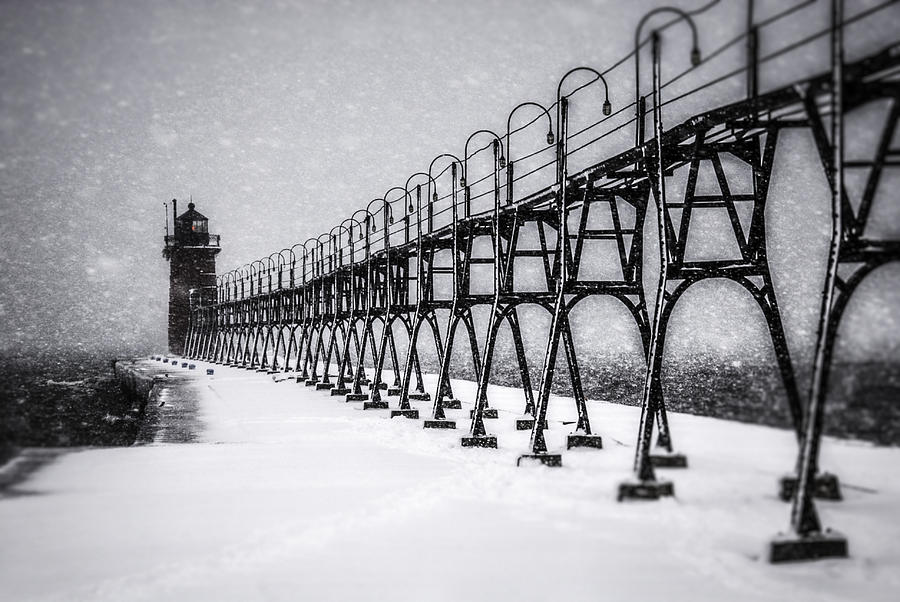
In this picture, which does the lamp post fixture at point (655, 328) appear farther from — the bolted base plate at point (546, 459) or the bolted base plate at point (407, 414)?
the bolted base plate at point (407, 414)

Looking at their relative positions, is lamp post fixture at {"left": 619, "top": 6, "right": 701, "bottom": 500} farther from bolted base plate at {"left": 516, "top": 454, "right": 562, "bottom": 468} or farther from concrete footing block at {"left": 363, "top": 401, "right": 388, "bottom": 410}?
concrete footing block at {"left": 363, "top": 401, "right": 388, "bottom": 410}

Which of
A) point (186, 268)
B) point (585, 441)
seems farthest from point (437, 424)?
point (186, 268)

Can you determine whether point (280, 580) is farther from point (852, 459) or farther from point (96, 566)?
A: point (852, 459)

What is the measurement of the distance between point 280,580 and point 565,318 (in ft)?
16.7

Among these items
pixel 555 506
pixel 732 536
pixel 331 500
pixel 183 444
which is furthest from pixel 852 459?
pixel 183 444

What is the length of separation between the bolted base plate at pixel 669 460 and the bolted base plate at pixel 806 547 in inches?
140

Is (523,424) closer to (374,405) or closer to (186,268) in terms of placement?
(374,405)

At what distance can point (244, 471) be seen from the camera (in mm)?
8633

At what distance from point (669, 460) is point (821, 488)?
212 centimetres

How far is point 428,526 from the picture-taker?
6.00m

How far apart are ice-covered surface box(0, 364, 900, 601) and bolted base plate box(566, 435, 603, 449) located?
22 centimetres

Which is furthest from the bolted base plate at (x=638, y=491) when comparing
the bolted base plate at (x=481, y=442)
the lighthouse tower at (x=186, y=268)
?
the lighthouse tower at (x=186, y=268)

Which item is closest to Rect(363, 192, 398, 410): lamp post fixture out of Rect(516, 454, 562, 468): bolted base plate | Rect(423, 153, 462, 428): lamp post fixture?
Rect(423, 153, 462, 428): lamp post fixture

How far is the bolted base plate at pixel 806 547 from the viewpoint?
4.82 meters
